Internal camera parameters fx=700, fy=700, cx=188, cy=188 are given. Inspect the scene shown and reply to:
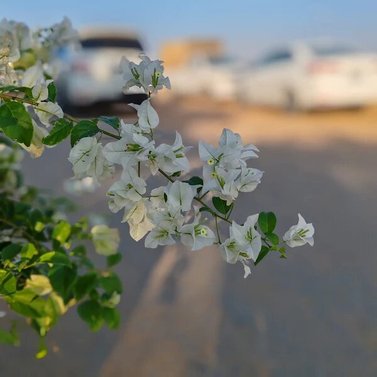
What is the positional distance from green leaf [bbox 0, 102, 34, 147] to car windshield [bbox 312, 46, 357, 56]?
35.0 feet

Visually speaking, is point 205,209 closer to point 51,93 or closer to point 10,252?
point 51,93

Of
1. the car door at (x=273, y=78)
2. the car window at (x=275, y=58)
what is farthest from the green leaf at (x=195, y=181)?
the car window at (x=275, y=58)

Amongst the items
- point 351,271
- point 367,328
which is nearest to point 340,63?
point 351,271

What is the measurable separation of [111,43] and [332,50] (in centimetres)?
389

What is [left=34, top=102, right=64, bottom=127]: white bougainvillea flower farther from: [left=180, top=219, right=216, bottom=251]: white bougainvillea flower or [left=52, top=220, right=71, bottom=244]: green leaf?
[left=52, top=220, right=71, bottom=244]: green leaf

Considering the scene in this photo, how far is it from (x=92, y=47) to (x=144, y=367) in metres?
10.2

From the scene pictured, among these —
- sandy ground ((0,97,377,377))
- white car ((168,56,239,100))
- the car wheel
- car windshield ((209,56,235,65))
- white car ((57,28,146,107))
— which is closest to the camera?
sandy ground ((0,97,377,377))

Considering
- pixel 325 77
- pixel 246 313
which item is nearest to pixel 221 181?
pixel 246 313

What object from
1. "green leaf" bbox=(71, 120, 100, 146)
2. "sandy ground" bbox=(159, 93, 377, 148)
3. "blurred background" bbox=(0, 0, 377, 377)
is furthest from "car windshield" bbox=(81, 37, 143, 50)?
"green leaf" bbox=(71, 120, 100, 146)

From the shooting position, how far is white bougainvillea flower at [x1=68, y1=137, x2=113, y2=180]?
1.24 meters

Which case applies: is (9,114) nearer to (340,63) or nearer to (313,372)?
(313,372)

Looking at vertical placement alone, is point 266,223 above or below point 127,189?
below

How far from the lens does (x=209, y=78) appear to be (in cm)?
1755

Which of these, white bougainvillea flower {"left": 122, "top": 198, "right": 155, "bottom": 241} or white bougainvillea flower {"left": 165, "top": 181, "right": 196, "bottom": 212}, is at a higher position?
white bougainvillea flower {"left": 165, "top": 181, "right": 196, "bottom": 212}
